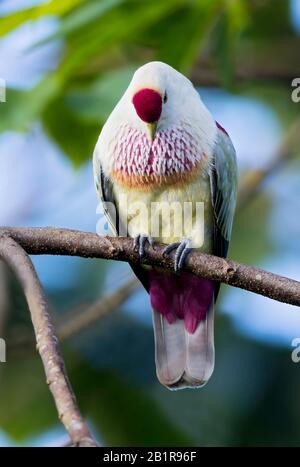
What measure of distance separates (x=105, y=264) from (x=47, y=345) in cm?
255

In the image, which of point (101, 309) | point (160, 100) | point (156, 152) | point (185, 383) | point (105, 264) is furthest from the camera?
point (105, 264)

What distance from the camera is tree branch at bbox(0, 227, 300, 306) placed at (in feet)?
7.25

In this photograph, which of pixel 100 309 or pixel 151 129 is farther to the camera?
pixel 100 309

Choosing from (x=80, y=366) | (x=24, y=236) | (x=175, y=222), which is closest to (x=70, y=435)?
(x=24, y=236)

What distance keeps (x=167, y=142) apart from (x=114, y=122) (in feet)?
Result: 0.56

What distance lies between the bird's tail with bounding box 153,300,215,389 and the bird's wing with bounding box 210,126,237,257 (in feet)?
0.85

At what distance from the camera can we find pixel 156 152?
291cm

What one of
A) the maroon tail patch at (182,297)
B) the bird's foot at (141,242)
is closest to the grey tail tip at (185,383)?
the maroon tail patch at (182,297)

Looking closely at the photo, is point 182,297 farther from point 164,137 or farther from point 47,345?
point 47,345

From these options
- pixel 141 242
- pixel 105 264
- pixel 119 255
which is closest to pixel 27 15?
pixel 141 242

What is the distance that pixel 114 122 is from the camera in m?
2.94

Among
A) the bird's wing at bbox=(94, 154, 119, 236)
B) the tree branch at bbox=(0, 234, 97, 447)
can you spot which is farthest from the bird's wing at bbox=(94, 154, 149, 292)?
the tree branch at bbox=(0, 234, 97, 447)

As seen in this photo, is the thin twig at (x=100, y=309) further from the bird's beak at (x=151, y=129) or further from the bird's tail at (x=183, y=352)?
the bird's beak at (x=151, y=129)
